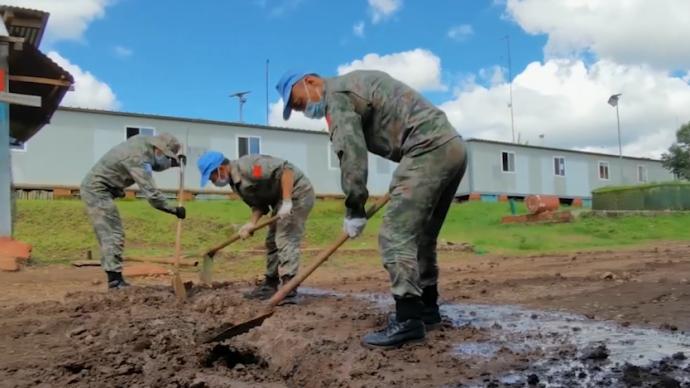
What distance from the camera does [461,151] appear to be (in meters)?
3.80

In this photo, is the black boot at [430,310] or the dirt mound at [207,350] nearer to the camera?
the dirt mound at [207,350]

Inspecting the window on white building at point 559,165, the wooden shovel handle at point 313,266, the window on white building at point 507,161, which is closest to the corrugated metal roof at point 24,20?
the wooden shovel handle at point 313,266

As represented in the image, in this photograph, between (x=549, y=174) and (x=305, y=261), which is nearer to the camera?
(x=305, y=261)

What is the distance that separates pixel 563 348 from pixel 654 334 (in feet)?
2.32

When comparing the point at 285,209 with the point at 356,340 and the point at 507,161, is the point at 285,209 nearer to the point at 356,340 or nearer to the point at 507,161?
the point at 356,340

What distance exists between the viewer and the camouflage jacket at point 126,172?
6824mm

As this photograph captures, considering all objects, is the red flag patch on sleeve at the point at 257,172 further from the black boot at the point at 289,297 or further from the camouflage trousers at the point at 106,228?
the camouflage trousers at the point at 106,228

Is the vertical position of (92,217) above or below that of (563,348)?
above

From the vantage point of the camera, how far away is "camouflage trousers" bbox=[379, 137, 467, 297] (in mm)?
3602

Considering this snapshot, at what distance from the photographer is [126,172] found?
6930 millimetres

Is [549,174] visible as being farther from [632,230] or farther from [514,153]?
[632,230]

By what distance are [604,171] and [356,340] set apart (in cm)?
3685

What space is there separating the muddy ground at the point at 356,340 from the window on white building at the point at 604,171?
32.5 m

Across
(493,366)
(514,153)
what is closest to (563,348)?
(493,366)
